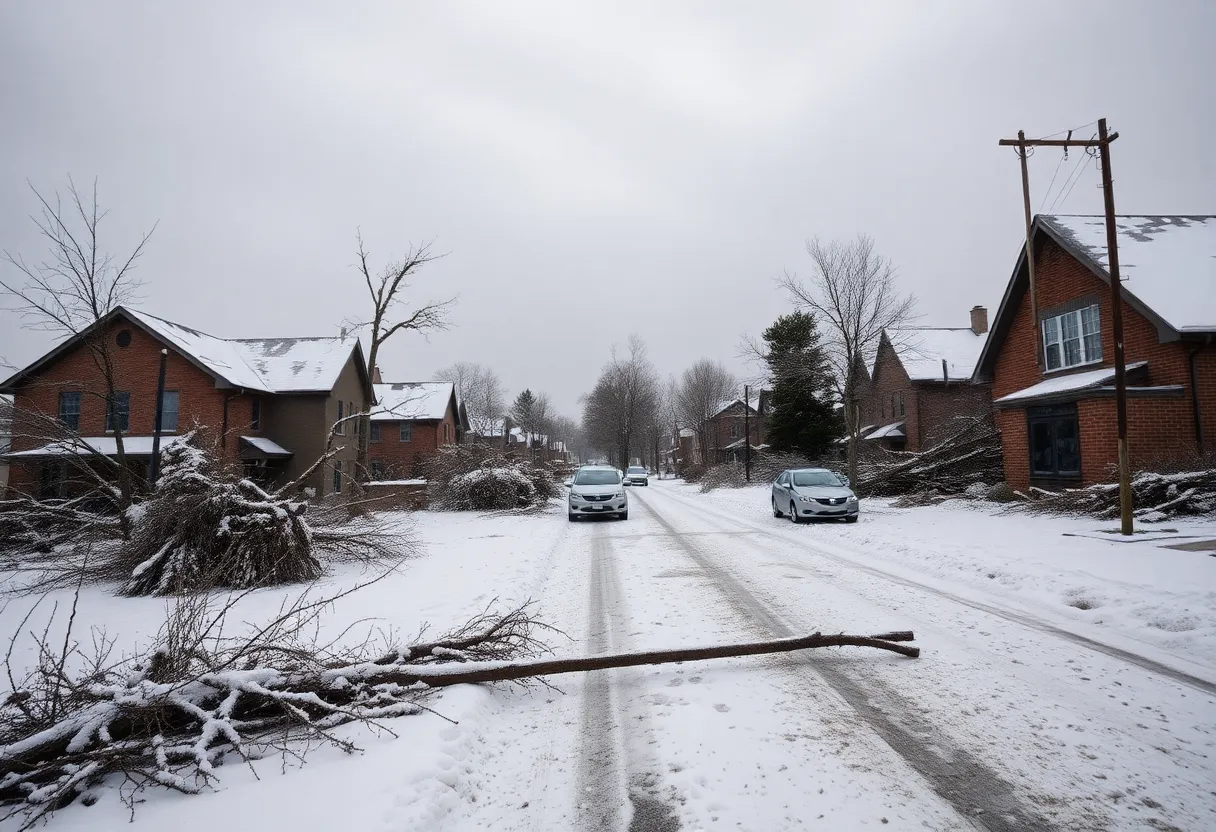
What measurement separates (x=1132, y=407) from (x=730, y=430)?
175 ft

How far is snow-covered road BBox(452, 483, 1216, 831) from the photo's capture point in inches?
117

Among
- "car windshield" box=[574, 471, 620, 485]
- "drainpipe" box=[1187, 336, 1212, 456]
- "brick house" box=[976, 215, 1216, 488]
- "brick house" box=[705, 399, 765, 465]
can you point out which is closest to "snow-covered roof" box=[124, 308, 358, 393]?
"car windshield" box=[574, 471, 620, 485]

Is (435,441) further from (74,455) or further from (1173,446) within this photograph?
(1173,446)

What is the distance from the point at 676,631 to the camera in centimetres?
596

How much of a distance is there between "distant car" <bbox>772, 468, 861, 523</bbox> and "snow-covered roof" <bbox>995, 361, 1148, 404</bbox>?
599cm

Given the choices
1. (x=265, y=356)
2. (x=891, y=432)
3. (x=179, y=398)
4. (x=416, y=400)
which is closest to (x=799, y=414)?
(x=891, y=432)

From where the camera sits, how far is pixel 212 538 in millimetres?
8484

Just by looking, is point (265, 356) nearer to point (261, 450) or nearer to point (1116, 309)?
point (261, 450)

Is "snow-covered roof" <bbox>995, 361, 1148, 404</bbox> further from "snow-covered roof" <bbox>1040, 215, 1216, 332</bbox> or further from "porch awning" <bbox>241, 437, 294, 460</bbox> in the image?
"porch awning" <bbox>241, 437, 294, 460</bbox>

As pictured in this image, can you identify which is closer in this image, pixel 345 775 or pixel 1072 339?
pixel 345 775

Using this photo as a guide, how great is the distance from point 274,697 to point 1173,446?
19275 mm

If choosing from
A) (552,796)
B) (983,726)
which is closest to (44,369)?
(552,796)

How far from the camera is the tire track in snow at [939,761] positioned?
9.42 ft

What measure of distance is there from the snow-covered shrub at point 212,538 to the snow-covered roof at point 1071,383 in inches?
713
